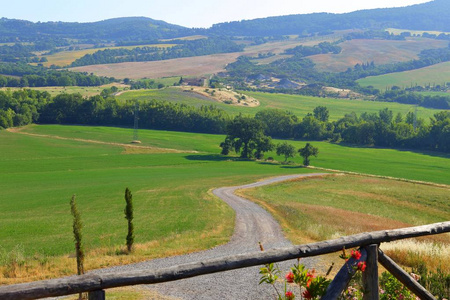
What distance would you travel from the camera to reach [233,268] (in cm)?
582

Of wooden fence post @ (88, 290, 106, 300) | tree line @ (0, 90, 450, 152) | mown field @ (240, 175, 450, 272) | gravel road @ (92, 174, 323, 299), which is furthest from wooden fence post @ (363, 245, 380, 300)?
tree line @ (0, 90, 450, 152)

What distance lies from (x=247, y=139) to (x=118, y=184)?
4891 cm

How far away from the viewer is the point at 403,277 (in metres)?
6.57

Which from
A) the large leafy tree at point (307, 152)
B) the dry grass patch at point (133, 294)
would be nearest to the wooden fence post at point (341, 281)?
the dry grass patch at point (133, 294)

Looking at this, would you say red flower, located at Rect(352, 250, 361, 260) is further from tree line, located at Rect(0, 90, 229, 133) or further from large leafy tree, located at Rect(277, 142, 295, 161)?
tree line, located at Rect(0, 90, 229, 133)

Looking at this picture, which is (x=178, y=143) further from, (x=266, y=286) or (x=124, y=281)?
(x=124, y=281)

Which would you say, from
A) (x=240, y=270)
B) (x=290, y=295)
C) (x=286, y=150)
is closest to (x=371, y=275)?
(x=290, y=295)

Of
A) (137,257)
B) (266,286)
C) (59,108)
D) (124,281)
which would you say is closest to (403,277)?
(124,281)

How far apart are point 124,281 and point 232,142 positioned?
10128 centimetres

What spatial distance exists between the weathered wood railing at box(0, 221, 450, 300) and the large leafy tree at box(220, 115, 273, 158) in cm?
9740

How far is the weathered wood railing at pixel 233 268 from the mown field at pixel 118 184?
14304 millimetres

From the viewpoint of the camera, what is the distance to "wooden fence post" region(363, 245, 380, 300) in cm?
625

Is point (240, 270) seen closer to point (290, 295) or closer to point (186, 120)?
point (290, 295)

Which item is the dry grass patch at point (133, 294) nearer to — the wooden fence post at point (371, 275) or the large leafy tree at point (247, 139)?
the wooden fence post at point (371, 275)
